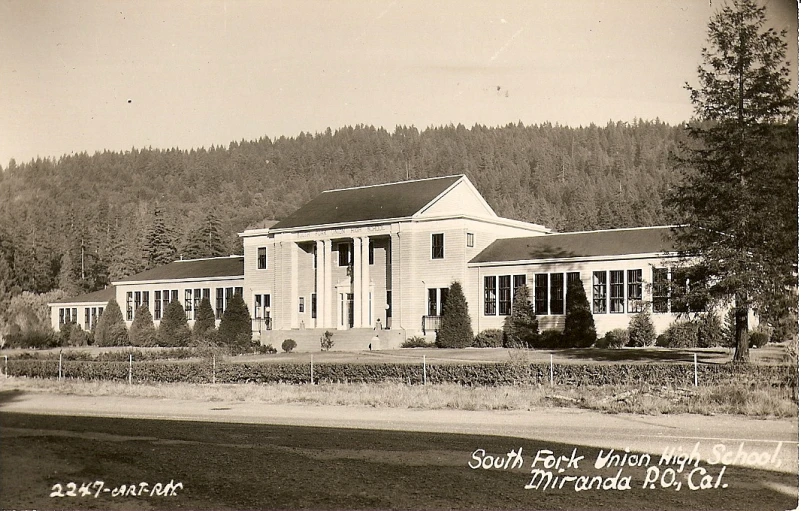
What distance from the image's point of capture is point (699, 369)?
25.5 m

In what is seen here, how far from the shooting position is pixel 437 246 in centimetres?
4966

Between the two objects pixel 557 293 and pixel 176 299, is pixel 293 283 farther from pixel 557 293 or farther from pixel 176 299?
pixel 557 293

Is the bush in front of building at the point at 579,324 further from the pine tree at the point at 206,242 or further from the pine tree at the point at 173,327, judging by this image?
the pine tree at the point at 206,242

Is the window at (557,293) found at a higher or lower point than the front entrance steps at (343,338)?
higher

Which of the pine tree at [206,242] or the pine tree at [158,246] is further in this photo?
the pine tree at [206,242]

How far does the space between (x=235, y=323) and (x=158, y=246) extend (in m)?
39.2

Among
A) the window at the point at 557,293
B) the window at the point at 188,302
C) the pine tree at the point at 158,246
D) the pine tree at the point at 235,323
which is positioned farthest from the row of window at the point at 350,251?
the pine tree at the point at 158,246

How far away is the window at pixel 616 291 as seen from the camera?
43.2m

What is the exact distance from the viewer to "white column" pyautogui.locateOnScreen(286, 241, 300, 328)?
55.3m

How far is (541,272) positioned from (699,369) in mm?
20219

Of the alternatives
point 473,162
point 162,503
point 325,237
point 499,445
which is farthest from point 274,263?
point 473,162

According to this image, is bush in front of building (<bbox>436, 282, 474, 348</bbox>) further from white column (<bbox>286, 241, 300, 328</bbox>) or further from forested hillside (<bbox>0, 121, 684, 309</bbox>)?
forested hillside (<bbox>0, 121, 684, 309</bbox>)

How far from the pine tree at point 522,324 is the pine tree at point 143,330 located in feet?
80.0

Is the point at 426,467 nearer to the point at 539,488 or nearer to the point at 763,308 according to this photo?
the point at 539,488
